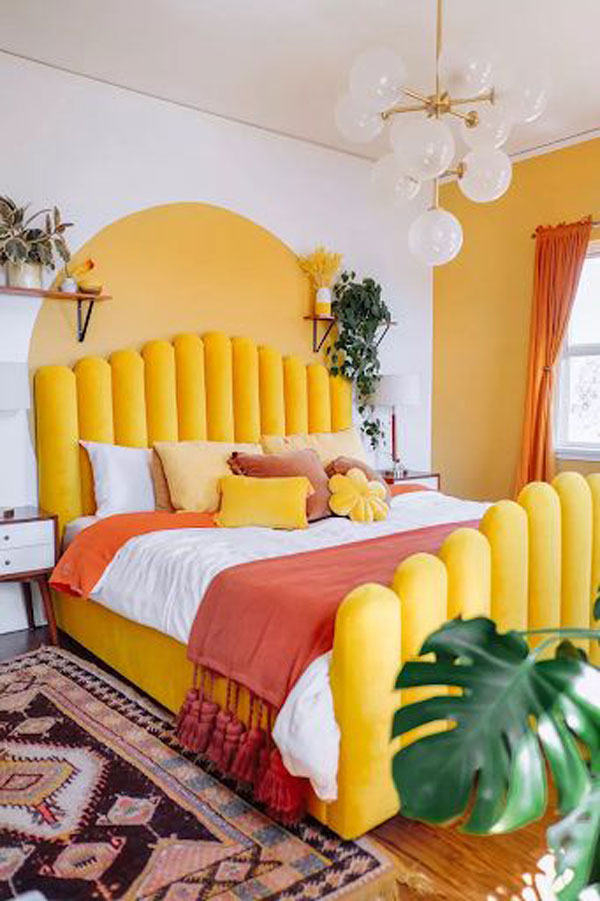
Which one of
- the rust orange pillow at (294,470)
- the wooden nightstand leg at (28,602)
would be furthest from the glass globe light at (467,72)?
the wooden nightstand leg at (28,602)

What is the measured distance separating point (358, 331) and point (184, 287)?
1268 millimetres

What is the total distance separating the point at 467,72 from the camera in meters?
2.18

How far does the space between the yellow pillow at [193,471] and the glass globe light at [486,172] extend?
1.82m

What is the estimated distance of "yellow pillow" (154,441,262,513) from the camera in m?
3.46

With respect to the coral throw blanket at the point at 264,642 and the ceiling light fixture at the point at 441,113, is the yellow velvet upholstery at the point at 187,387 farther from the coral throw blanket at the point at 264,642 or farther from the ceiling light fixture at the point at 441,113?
the ceiling light fixture at the point at 441,113

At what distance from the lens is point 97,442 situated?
3629 mm

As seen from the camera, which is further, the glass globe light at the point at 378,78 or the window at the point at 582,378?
the window at the point at 582,378

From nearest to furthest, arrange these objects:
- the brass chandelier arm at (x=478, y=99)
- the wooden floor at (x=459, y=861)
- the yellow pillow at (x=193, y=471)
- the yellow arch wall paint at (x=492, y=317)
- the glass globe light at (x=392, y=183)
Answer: the wooden floor at (x=459, y=861), the brass chandelier arm at (x=478, y=99), the glass globe light at (x=392, y=183), the yellow pillow at (x=193, y=471), the yellow arch wall paint at (x=492, y=317)

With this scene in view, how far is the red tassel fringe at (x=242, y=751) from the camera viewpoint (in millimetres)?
1909

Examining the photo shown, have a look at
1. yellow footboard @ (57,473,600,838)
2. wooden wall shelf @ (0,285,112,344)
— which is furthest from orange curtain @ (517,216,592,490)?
wooden wall shelf @ (0,285,112,344)

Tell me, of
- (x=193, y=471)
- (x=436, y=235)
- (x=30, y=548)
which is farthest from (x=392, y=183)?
(x=30, y=548)

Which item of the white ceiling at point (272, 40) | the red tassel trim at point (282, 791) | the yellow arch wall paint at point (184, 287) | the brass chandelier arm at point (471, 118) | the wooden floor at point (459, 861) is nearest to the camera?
the wooden floor at point (459, 861)

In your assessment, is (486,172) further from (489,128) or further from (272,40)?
(272,40)

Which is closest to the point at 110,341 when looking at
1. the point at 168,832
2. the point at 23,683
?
the point at 23,683
